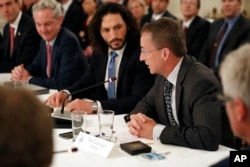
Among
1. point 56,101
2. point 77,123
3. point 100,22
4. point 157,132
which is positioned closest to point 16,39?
point 100,22

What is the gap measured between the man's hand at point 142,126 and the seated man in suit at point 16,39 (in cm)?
213

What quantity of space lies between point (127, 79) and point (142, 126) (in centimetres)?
74

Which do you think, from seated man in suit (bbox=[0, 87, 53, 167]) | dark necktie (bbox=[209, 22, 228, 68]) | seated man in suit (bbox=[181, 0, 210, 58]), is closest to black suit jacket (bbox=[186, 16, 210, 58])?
seated man in suit (bbox=[181, 0, 210, 58])

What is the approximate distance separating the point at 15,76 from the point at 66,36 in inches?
19.7

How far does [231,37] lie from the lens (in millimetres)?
3996

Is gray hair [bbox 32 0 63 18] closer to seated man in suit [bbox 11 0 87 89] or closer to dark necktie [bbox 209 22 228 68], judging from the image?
seated man in suit [bbox 11 0 87 89]

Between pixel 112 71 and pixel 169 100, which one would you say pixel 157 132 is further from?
pixel 112 71

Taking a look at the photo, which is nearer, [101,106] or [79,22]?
[101,106]

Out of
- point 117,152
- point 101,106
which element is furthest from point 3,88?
point 101,106

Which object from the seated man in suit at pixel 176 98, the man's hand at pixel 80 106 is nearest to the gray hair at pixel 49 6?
the man's hand at pixel 80 106

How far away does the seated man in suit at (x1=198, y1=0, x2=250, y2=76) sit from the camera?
396 centimetres

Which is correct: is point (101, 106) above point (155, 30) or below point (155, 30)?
below

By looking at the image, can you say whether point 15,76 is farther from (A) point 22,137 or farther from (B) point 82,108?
(A) point 22,137

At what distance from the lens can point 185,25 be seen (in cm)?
457
